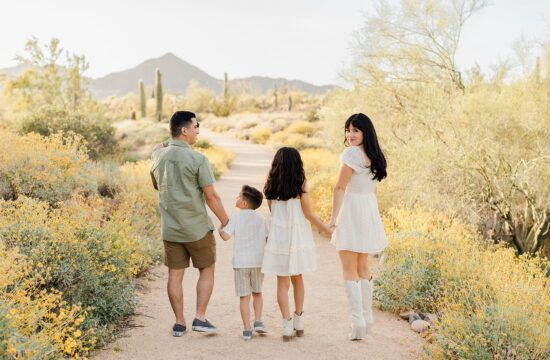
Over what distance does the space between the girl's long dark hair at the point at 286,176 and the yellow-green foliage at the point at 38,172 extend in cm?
487

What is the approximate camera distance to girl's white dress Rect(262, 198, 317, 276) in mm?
4680

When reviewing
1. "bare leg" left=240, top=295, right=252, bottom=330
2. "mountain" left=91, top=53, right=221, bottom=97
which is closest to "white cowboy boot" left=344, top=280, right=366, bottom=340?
"bare leg" left=240, top=295, right=252, bottom=330

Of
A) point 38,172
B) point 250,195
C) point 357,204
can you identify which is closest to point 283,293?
point 250,195

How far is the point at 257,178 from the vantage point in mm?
17141

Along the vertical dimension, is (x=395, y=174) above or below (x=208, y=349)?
above

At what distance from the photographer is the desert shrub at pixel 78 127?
17.3 metres

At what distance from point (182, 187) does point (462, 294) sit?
3.17 meters

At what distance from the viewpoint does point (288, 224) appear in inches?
186

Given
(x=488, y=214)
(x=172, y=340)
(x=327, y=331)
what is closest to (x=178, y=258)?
(x=172, y=340)

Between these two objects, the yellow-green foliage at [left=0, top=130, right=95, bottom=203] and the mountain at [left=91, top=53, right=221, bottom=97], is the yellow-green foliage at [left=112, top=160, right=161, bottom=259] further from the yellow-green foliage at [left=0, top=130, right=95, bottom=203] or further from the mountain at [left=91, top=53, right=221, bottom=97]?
the mountain at [left=91, top=53, right=221, bottom=97]

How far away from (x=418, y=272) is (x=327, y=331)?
1.51 m

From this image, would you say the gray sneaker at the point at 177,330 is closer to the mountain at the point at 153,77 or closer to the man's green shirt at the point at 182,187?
the man's green shirt at the point at 182,187

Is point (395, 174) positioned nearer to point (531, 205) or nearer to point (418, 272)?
point (531, 205)

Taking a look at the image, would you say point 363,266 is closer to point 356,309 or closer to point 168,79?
point 356,309
